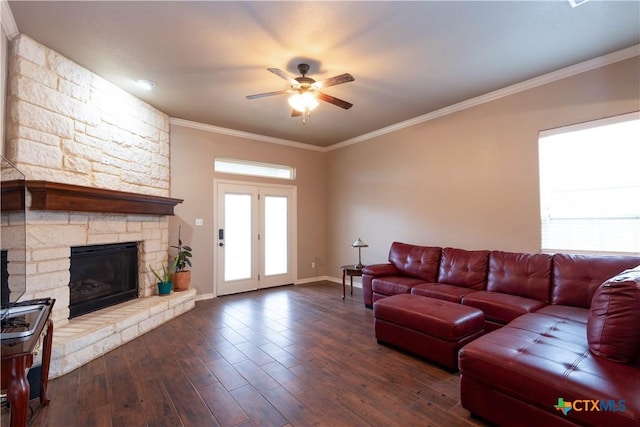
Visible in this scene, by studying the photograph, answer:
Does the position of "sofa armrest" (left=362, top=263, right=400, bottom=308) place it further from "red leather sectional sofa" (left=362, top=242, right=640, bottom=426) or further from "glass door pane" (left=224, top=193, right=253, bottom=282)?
"glass door pane" (left=224, top=193, right=253, bottom=282)

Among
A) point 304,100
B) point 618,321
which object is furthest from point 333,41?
point 618,321

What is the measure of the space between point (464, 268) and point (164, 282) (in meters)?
4.08

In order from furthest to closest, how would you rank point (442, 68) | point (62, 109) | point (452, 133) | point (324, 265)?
1. point (324, 265)
2. point (452, 133)
3. point (442, 68)
4. point (62, 109)

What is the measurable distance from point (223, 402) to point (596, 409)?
7.18 ft

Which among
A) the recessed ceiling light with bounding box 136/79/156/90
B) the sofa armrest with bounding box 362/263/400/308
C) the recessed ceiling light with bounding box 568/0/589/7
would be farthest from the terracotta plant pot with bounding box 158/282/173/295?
the recessed ceiling light with bounding box 568/0/589/7

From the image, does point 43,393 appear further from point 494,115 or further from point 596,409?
point 494,115

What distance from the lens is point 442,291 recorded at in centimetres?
337

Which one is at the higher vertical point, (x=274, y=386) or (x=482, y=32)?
(x=482, y=32)

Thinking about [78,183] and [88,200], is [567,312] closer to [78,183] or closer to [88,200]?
[88,200]

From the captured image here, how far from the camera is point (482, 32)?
2527mm

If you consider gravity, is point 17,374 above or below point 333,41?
below

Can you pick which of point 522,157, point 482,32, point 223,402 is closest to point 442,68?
point 482,32

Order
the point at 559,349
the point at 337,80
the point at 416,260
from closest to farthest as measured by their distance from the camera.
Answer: the point at 559,349 → the point at 337,80 → the point at 416,260

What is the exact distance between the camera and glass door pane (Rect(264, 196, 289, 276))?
5582 mm
